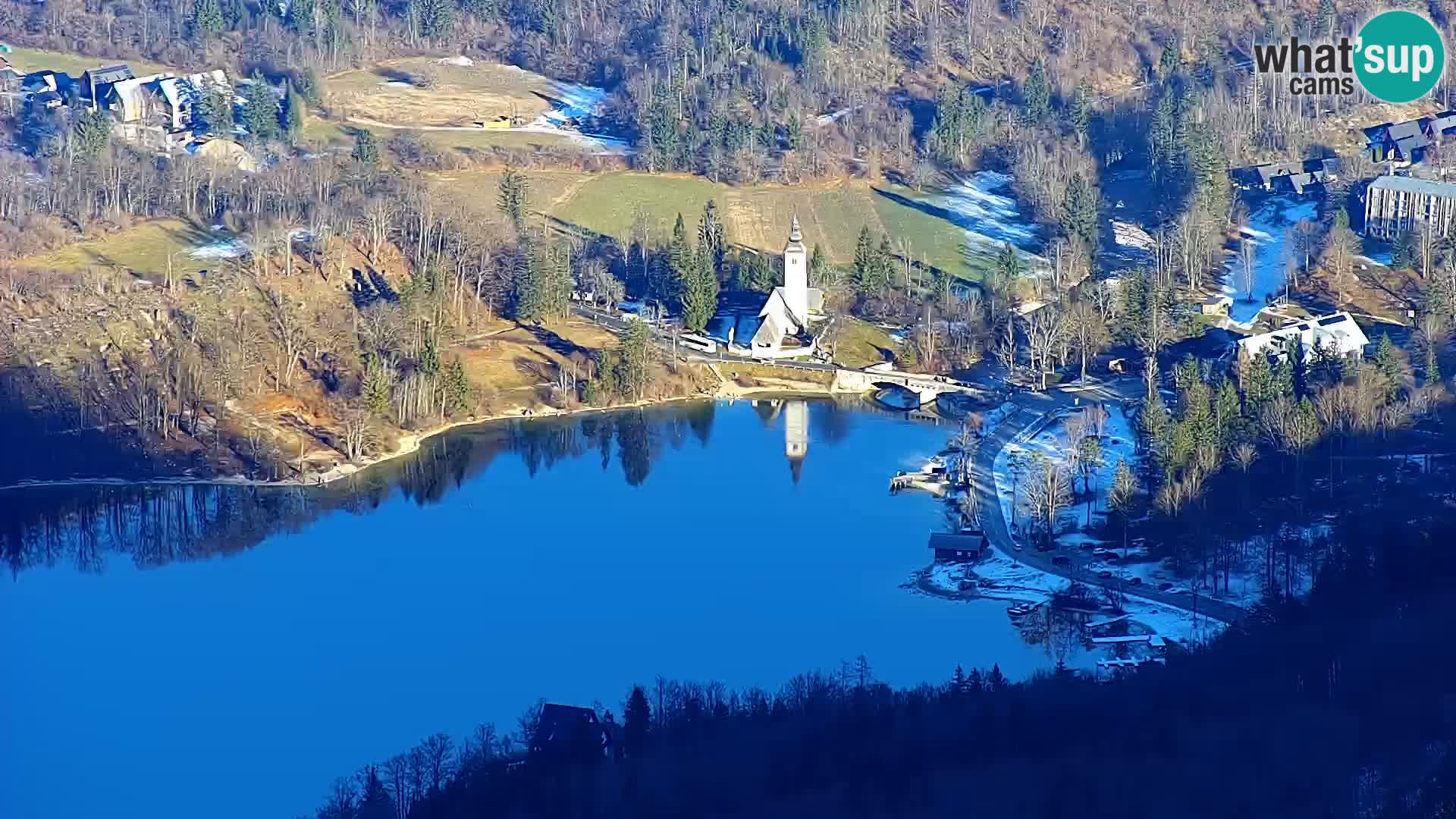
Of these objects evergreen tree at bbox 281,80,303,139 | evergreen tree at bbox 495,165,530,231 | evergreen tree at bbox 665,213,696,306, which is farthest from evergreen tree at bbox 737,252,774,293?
evergreen tree at bbox 281,80,303,139

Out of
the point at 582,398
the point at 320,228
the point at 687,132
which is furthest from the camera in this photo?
the point at 687,132

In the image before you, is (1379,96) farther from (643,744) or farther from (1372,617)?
(643,744)

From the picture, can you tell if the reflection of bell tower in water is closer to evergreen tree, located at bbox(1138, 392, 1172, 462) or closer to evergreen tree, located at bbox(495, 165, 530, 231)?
evergreen tree, located at bbox(1138, 392, 1172, 462)

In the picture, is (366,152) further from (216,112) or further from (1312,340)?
(1312,340)

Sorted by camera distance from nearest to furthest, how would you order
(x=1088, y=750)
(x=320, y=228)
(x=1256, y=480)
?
1. (x=1088, y=750)
2. (x=1256, y=480)
3. (x=320, y=228)

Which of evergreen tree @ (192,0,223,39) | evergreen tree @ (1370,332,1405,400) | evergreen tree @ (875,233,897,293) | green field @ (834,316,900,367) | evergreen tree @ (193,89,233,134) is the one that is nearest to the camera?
evergreen tree @ (1370,332,1405,400)

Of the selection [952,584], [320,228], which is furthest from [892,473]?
[320,228]

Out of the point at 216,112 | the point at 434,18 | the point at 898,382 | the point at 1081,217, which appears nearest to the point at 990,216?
the point at 1081,217

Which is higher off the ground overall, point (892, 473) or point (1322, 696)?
point (1322, 696)
